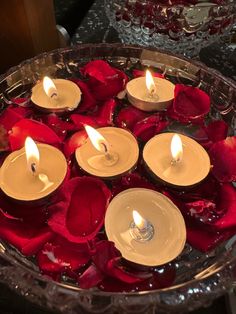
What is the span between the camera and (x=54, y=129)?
2.26 ft

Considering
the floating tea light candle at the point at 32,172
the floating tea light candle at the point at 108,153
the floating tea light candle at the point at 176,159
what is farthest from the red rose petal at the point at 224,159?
the floating tea light candle at the point at 32,172

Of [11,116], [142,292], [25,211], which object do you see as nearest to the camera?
[142,292]

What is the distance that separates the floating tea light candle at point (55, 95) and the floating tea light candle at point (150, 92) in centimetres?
9

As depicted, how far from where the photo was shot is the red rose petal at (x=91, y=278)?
514 mm

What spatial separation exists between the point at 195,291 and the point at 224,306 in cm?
12

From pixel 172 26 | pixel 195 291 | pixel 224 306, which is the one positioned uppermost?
pixel 172 26

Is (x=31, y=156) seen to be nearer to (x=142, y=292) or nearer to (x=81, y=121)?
(x=81, y=121)

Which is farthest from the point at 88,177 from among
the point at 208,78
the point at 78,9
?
the point at 78,9

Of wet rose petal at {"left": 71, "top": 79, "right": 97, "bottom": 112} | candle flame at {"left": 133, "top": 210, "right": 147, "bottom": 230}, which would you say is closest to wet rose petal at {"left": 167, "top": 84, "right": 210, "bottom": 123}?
wet rose petal at {"left": 71, "top": 79, "right": 97, "bottom": 112}

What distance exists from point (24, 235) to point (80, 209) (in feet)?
0.27

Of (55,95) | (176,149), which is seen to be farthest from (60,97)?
(176,149)

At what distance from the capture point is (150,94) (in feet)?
2.38

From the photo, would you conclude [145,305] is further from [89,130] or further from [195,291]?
[89,130]

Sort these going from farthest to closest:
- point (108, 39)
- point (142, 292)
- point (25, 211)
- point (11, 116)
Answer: point (108, 39)
point (11, 116)
point (25, 211)
point (142, 292)
